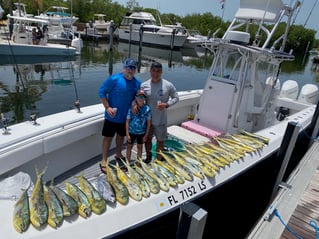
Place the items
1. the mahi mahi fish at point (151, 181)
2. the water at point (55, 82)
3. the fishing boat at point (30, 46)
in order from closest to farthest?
the mahi mahi fish at point (151, 181) → the water at point (55, 82) → the fishing boat at point (30, 46)

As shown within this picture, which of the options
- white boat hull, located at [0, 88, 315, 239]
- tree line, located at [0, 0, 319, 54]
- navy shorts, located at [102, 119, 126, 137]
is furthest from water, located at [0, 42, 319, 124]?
tree line, located at [0, 0, 319, 54]

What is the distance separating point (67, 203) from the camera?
2088 mm

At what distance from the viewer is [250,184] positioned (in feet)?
15.1

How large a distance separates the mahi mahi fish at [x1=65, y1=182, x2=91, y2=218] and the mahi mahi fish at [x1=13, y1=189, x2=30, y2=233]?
34cm

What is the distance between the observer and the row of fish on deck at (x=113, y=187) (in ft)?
6.44

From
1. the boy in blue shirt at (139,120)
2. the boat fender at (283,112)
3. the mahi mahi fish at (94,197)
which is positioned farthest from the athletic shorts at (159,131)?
the boat fender at (283,112)

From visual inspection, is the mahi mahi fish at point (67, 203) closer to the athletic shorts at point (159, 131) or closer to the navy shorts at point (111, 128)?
the navy shorts at point (111, 128)

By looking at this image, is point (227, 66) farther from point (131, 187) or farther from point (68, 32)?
point (68, 32)

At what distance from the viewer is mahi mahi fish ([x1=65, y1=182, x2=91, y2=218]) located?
210 cm

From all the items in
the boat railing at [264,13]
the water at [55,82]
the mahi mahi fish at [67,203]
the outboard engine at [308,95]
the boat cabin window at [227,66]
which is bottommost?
the water at [55,82]

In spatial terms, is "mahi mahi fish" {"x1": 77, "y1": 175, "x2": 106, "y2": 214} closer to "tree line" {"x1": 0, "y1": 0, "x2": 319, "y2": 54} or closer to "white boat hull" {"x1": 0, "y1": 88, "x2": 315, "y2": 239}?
"white boat hull" {"x1": 0, "y1": 88, "x2": 315, "y2": 239}

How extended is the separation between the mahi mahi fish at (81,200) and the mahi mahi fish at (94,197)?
40 millimetres

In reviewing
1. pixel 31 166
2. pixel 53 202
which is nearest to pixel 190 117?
pixel 31 166

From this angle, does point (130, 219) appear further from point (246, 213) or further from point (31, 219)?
point (246, 213)
